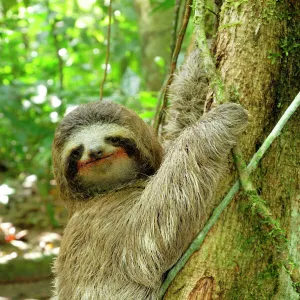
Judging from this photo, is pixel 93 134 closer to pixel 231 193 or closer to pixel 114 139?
pixel 114 139

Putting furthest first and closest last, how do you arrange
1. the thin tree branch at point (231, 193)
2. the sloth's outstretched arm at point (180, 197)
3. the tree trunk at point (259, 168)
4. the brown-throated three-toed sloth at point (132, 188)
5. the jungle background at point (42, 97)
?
the jungle background at point (42, 97) < the brown-throated three-toed sloth at point (132, 188) < the sloth's outstretched arm at point (180, 197) < the tree trunk at point (259, 168) < the thin tree branch at point (231, 193)

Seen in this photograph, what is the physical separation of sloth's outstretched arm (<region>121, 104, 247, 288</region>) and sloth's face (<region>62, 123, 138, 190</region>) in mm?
656

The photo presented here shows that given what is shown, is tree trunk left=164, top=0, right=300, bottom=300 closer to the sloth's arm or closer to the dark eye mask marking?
the sloth's arm

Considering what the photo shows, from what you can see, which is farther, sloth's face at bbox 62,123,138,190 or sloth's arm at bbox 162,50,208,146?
sloth's arm at bbox 162,50,208,146

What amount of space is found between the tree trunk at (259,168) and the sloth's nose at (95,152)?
1432 mm

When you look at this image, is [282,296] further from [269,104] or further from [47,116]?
[47,116]

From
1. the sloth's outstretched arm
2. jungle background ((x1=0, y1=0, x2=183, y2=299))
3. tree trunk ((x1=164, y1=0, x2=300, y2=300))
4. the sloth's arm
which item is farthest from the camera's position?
jungle background ((x1=0, y1=0, x2=183, y2=299))

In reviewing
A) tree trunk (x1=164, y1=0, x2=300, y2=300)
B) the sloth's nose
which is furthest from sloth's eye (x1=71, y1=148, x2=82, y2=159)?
tree trunk (x1=164, y1=0, x2=300, y2=300)

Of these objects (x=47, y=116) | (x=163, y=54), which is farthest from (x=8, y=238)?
(x=163, y=54)

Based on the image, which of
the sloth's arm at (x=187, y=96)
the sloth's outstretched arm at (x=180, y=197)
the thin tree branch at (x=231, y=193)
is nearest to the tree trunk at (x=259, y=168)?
the thin tree branch at (x=231, y=193)

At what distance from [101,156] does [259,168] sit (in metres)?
1.63

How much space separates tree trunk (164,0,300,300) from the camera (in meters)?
3.05

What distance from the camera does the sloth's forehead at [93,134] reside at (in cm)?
438

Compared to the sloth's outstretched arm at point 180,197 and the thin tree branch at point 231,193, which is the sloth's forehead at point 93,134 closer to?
the sloth's outstretched arm at point 180,197
